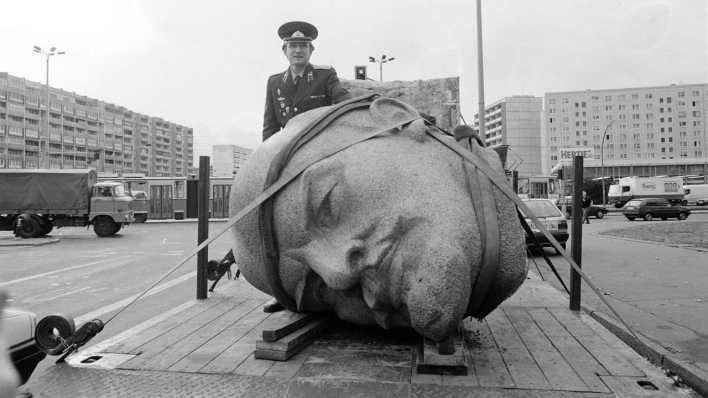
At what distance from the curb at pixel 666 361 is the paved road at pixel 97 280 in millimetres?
4094

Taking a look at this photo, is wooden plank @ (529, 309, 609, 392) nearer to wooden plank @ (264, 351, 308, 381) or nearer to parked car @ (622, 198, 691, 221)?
wooden plank @ (264, 351, 308, 381)

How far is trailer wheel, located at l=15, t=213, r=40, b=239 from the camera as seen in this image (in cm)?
2098

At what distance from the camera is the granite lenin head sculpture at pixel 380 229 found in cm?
306

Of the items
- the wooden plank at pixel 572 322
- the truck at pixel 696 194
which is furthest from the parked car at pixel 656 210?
the wooden plank at pixel 572 322

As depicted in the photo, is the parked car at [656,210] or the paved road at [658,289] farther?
the parked car at [656,210]

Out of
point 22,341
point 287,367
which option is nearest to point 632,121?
point 287,367

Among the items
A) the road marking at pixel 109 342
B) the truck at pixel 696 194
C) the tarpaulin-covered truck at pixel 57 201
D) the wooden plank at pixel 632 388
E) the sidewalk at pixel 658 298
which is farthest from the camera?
the truck at pixel 696 194

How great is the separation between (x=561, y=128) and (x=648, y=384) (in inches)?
4603

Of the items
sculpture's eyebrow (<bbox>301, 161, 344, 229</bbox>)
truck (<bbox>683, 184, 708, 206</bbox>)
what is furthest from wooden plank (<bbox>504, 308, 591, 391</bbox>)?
truck (<bbox>683, 184, 708, 206</bbox>)

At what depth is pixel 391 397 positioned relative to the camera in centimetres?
290

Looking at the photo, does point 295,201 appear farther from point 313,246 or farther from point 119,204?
point 119,204

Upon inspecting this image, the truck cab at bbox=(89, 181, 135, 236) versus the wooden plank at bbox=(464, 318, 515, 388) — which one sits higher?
the truck cab at bbox=(89, 181, 135, 236)

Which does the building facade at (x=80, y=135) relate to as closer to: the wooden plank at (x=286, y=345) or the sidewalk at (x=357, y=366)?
the sidewalk at (x=357, y=366)

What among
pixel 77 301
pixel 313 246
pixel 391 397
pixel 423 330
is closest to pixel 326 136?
pixel 313 246
